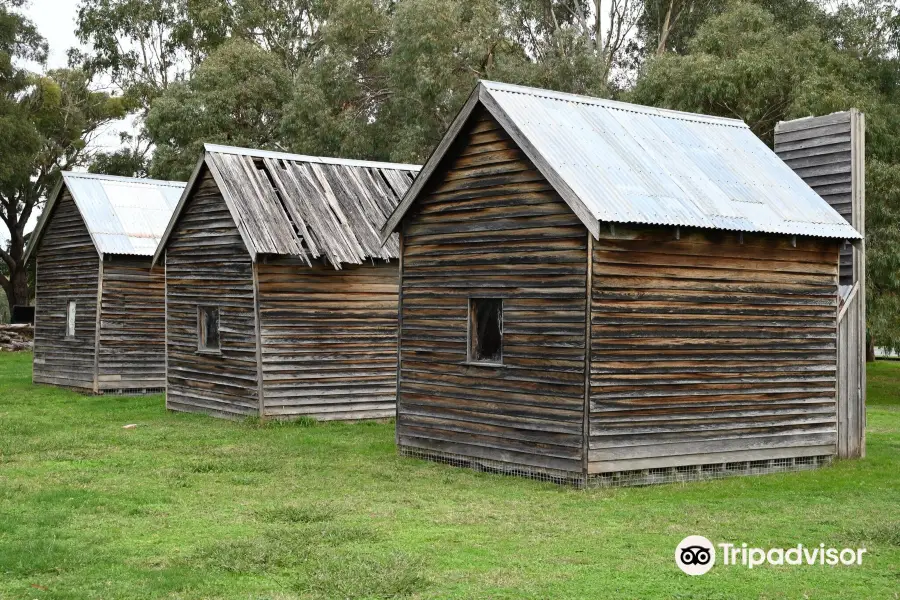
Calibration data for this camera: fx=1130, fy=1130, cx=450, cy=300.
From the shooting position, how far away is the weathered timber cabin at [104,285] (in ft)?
102

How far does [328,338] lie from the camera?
24.7 m

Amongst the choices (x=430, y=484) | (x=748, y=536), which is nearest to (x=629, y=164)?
(x=430, y=484)

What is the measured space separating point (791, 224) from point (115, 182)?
22.6m

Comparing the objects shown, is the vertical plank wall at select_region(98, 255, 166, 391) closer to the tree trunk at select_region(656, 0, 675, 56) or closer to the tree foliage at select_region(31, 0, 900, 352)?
the tree foliage at select_region(31, 0, 900, 352)

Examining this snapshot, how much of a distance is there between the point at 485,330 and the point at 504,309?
2.53ft

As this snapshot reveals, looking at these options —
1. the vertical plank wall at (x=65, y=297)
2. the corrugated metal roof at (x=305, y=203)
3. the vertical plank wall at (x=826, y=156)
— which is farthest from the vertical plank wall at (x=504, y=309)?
the vertical plank wall at (x=65, y=297)

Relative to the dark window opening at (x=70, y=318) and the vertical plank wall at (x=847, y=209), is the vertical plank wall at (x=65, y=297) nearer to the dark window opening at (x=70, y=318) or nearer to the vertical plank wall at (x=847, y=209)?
the dark window opening at (x=70, y=318)

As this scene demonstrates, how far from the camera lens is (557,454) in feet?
52.2

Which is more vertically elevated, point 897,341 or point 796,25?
point 796,25

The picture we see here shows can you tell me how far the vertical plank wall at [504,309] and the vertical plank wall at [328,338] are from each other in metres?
5.81

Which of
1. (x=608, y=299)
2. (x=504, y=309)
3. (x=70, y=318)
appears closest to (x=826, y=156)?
(x=608, y=299)

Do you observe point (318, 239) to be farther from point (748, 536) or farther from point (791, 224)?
point (748, 536)

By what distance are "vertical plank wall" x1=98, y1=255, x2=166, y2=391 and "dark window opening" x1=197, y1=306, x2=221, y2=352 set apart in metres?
5.77

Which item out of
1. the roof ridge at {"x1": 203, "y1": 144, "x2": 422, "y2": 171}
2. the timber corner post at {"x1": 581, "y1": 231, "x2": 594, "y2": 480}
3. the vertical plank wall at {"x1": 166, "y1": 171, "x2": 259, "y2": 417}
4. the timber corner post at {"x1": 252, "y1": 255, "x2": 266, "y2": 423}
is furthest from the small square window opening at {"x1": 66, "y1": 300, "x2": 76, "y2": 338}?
the timber corner post at {"x1": 581, "y1": 231, "x2": 594, "y2": 480}
